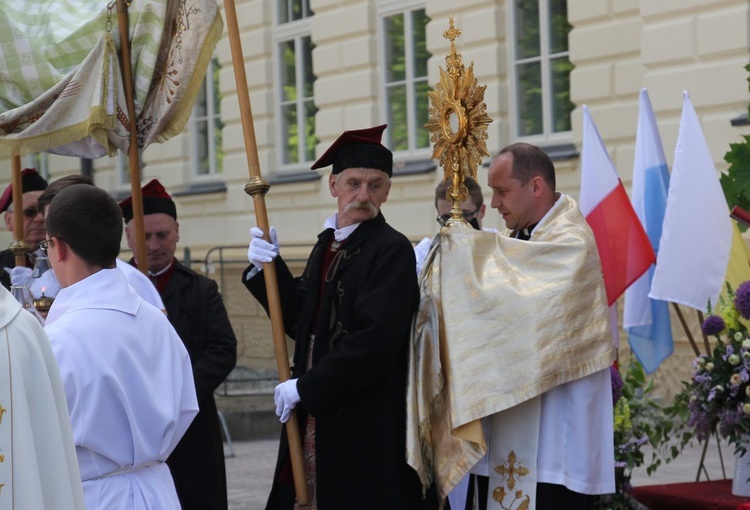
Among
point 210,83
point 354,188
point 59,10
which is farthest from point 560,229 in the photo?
point 210,83

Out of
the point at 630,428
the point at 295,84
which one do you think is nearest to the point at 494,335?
the point at 630,428

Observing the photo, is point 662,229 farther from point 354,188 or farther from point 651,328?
point 354,188

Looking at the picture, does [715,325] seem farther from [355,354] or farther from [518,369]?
[355,354]

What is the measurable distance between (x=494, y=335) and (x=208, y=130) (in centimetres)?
1298

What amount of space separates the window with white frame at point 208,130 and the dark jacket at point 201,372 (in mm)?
11255

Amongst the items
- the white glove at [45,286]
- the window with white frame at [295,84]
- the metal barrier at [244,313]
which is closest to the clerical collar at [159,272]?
the white glove at [45,286]

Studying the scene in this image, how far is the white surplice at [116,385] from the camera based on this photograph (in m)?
3.59

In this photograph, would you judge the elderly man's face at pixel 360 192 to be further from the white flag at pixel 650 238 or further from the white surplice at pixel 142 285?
the white flag at pixel 650 238

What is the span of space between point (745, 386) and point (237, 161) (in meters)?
11.7

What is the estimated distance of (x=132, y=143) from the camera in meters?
5.50

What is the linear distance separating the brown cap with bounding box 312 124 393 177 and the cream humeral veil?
0.39 meters

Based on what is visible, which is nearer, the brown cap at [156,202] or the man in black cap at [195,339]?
the man in black cap at [195,339]

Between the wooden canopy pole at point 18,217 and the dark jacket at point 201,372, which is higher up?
the wooden canopy pole at point 18,217

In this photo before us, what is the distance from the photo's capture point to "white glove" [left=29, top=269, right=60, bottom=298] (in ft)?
15.2
